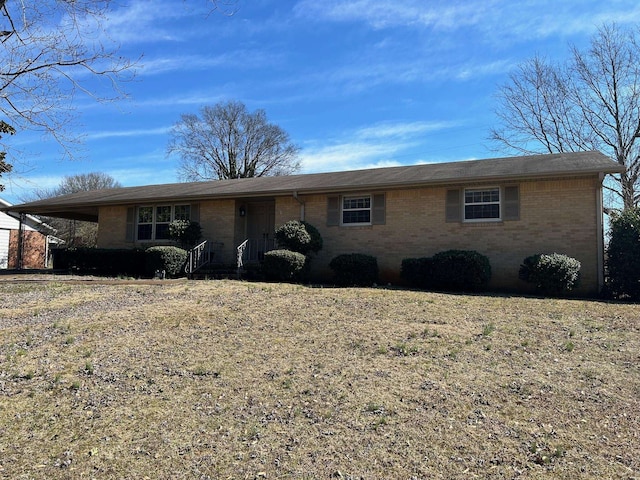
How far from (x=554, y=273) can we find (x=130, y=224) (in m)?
15.8

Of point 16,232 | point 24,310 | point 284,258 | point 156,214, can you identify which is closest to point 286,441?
point 24,310

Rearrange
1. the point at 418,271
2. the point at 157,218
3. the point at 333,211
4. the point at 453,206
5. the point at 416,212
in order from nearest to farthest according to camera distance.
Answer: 1. the point at 418,271
2. the point at 453,206
3. the point at 416,212
4. the point at 333,211
5. the point at 157,218

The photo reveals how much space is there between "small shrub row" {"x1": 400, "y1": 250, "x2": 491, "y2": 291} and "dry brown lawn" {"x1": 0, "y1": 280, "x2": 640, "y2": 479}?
145 inches

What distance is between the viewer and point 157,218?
19422 mm

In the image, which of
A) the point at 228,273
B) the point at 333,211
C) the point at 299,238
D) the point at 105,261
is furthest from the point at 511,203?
the point at 105,261

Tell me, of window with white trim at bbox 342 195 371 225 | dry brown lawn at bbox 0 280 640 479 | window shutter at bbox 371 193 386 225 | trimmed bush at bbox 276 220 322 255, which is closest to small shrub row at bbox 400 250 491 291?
window shutter at bbox 371 193 386 225

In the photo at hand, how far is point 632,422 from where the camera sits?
4.40 m

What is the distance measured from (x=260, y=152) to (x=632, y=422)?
42921mm

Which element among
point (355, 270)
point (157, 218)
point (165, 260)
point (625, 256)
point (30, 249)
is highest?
point (157, 218)

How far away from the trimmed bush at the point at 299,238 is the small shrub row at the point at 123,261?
355 cm

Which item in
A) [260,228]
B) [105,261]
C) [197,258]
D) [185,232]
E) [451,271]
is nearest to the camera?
[451,271]

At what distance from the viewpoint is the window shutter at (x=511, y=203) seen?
1381cm

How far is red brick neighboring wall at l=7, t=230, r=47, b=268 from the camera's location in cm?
2978

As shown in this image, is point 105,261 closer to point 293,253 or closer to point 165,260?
point 165,260
